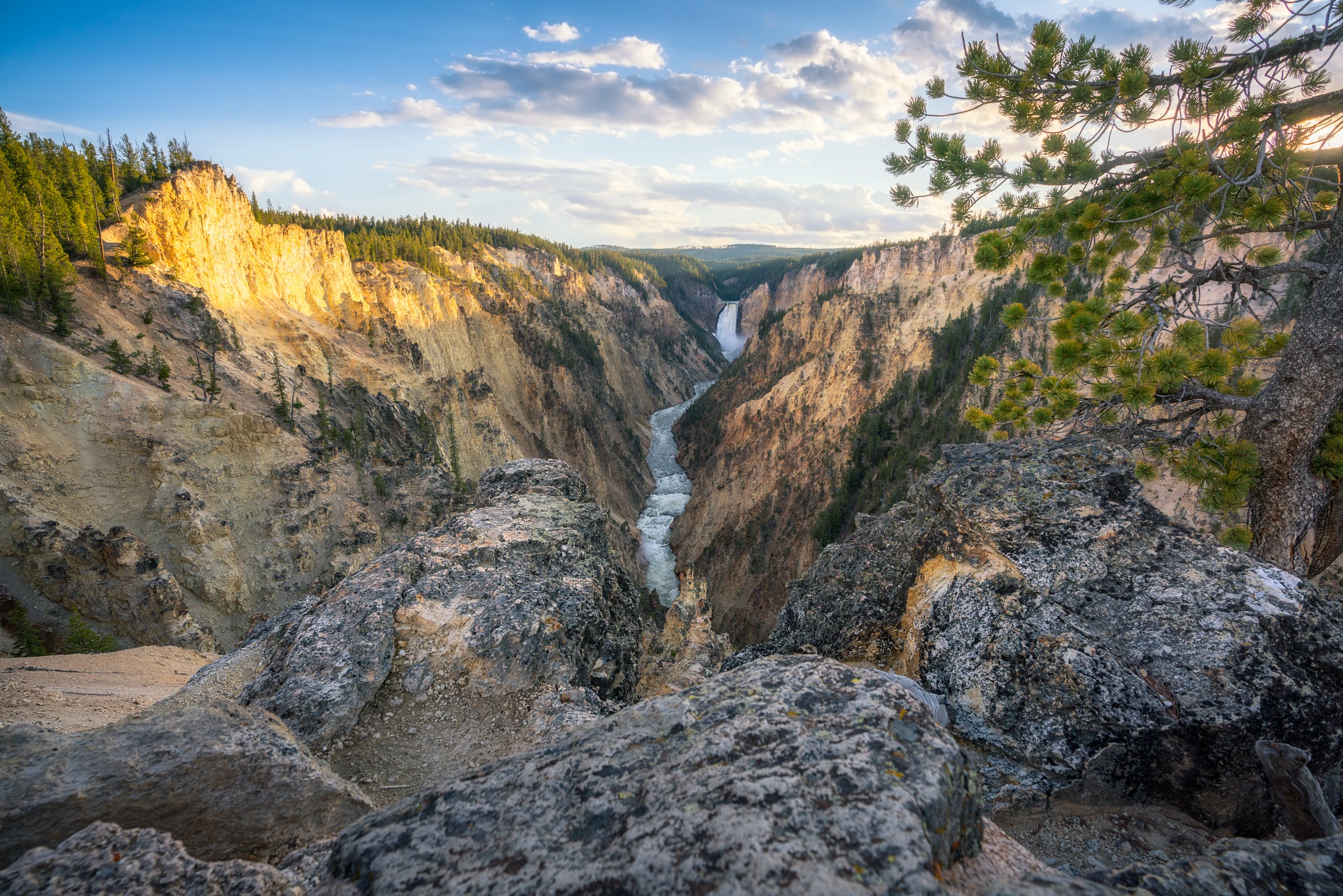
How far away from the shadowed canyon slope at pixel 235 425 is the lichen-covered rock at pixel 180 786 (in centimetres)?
1787

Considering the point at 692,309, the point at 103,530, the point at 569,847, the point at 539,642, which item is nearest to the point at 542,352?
the point at 103,530

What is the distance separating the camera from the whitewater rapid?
40.6m

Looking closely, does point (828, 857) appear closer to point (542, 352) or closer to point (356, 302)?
point (356, 302)

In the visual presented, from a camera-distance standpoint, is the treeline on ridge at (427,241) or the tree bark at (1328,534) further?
the treeline on ridge at (427,241)

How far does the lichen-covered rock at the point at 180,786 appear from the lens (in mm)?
3029

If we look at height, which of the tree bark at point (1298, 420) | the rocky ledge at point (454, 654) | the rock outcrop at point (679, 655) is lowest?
the rock outcrop at point (679, 655)

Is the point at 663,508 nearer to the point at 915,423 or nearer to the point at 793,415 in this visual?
the point at 793,415

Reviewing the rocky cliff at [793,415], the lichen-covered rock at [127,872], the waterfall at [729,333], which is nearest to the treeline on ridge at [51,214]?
the lichen-covered rock at [127,872]

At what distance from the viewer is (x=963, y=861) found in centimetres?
242

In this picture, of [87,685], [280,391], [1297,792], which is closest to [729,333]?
[280,391]

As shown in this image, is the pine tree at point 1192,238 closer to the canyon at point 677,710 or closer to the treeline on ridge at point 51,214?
the canyon at point 677,710

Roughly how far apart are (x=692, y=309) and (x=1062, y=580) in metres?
141

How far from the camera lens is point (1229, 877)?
6.95 feet

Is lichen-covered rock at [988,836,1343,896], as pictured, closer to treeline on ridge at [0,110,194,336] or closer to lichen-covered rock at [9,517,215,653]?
lichen-covered rock at [9,517,215,653]
